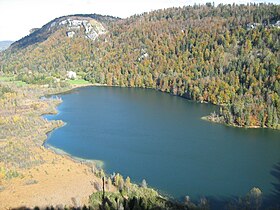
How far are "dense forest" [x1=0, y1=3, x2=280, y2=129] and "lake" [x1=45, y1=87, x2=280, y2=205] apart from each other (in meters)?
7.43

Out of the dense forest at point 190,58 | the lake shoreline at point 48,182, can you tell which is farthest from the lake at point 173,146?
the dense forest at point 190,58

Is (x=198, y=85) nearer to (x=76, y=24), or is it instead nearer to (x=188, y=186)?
(x=188, y=186)

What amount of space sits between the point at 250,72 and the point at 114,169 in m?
52.1

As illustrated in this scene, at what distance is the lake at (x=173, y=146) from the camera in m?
40.6

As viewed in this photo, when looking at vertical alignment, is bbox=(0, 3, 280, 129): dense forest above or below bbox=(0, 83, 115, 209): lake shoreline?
above

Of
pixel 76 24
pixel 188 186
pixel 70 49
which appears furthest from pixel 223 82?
pixel 76 24

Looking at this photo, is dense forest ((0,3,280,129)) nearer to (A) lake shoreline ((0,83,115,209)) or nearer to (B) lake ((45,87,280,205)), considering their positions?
(B) lake ((45,87,280,205))

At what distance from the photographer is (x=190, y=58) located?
107000 millimetres

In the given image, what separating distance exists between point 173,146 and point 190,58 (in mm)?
59666

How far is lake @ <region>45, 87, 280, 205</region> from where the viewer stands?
40.6 meters

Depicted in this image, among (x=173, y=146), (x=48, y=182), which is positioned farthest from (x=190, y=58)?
(x=48, y=182)

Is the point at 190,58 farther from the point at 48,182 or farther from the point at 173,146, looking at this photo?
the point at 48,182

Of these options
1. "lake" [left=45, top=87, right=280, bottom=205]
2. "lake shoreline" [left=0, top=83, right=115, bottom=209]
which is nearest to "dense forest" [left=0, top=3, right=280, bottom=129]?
"lake" [left=45, top=87, right=280, bottom=205]

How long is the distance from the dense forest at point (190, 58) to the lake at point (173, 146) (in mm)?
7430
